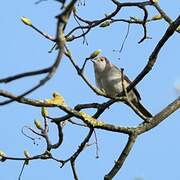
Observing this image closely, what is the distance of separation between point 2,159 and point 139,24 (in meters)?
1.87

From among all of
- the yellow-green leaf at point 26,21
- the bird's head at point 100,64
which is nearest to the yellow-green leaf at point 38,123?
the yellow-green leaf at point 26,21

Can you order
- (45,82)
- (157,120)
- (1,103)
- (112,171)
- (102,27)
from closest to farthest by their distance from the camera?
(45,82) < (1,103) < (112,171) < (157,120) < (102,27)

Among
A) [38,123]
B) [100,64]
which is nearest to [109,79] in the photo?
[100,64]

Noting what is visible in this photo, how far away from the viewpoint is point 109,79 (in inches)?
341

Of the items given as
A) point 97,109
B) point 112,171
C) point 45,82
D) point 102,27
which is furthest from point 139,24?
point 45,82

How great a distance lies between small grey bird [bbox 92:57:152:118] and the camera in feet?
27.5

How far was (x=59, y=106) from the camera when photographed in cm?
408

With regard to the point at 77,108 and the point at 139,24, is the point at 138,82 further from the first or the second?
the point at 139,24

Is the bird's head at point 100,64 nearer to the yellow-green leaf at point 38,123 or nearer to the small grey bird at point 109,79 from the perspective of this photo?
the small grey bird at point 109,79

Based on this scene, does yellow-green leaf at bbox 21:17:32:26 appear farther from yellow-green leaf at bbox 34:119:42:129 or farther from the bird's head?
the bird's head

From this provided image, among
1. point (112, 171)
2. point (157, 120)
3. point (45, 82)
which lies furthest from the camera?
point (157, 120)

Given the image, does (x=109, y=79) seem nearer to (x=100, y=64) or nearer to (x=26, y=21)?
(x=100, y=64)

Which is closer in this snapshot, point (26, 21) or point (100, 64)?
point (26, 21)

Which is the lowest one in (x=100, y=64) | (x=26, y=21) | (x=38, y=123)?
(x=38, y=123)
